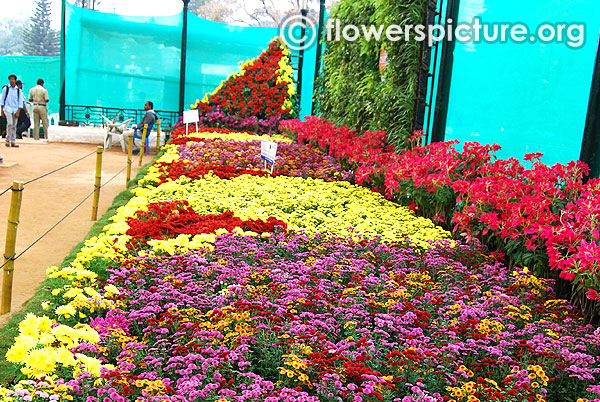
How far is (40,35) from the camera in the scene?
150 feet

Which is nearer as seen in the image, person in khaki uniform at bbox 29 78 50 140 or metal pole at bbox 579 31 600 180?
metal pole at bbox 579 31 600 180

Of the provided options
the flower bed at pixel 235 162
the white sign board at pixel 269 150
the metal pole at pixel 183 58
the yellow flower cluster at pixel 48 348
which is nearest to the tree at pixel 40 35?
the metal pole at pixel 183 58

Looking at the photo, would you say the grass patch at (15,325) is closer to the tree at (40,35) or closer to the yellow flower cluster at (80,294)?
the yellow flower cluster at (80,294)

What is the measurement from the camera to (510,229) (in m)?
4.35

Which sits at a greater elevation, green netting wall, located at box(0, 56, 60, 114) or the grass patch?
green netting wall, located at box(0, 56, 60, 114)

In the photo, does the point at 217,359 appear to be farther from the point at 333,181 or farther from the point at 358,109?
the point at 358,109

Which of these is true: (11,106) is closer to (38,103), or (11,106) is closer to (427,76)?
(38,103)

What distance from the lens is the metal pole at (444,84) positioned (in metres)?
7.60

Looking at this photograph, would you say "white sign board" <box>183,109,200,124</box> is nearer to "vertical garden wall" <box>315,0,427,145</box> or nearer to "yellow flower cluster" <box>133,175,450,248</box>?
"vertical garden wall" <box>315,0,427,145</box>

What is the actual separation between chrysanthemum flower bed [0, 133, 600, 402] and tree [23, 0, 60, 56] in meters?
45.8

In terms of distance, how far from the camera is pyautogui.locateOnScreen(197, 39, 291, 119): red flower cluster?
1580cm

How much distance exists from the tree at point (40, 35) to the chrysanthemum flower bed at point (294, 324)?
4580cm

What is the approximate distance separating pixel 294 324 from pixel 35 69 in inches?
871

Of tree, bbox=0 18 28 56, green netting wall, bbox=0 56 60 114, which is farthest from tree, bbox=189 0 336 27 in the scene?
tree, bbox=0 18 28 56
